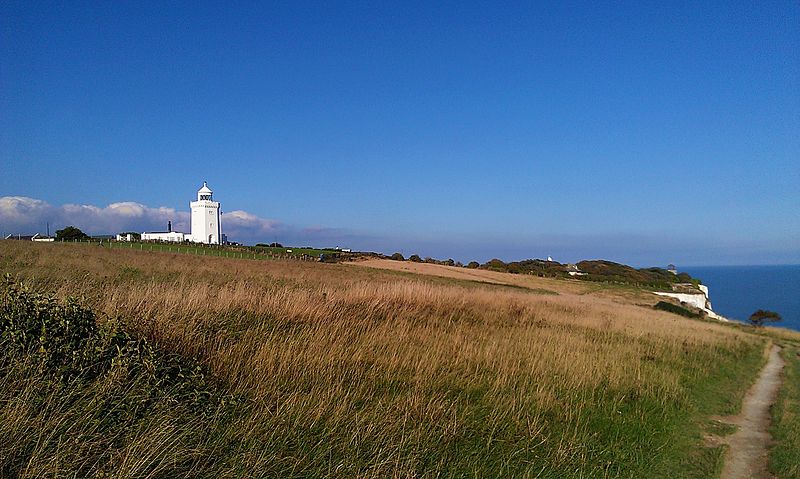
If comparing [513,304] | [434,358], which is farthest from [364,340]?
[513,304]

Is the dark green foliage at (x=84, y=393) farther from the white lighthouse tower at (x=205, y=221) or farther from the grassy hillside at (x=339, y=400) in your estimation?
the white lighthouse tower at (x=205, y=221)

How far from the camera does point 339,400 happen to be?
6660 mm

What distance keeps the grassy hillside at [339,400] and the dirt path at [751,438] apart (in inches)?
12.7

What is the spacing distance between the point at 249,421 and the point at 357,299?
310 inches

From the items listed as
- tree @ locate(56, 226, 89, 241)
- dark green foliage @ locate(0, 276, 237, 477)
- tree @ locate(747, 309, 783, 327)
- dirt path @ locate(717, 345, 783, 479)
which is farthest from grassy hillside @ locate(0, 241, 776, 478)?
tree @ locate(56, 226, 89, 241)

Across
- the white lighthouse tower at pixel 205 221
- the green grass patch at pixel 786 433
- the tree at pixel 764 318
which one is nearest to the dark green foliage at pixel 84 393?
the green grass patch at pixel 786 433

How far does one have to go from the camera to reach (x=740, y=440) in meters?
9.19

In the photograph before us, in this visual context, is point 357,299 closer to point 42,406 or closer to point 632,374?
point 632,374

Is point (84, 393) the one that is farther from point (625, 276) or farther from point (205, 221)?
point (625, 276)

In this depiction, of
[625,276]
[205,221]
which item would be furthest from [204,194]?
[625,276]

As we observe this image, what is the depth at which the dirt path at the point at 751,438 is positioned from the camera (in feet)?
25.0

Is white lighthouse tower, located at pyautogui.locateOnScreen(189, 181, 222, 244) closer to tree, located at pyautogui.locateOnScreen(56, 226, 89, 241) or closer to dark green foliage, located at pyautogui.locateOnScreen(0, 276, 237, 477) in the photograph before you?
tree, located at pyautogui.locateOnScreen(56, 226, 89, 241)

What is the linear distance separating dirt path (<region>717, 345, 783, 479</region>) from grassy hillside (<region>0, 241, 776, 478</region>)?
324mm

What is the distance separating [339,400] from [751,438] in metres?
7.64
